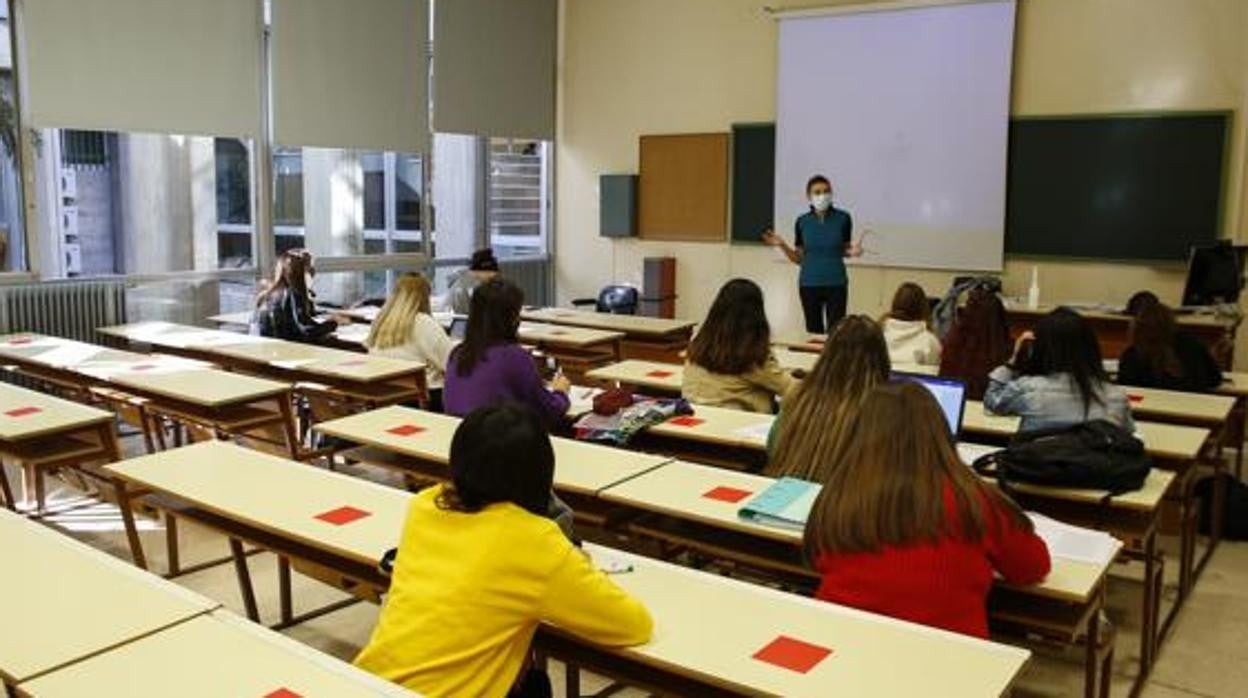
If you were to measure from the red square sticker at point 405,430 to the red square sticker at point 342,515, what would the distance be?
95 centimetres

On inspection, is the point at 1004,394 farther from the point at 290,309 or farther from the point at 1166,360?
the point at 290,309

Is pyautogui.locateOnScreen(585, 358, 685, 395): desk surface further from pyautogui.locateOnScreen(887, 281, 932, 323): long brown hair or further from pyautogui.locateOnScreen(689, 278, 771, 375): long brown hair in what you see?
pyautogui.locateOnScreen(887, 281, 932, 323): long brown hair

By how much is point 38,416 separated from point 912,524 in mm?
3313

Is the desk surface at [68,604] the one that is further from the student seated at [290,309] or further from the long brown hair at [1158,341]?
the long brown hair at [1158,341]

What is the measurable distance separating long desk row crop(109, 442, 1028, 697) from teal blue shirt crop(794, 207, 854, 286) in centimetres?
512

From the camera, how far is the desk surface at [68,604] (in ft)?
6.15

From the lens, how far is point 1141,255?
7199 millimetres

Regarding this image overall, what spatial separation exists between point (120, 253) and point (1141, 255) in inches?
279

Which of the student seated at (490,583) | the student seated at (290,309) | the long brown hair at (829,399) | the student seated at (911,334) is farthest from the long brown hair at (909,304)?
the student seated at (490,583)

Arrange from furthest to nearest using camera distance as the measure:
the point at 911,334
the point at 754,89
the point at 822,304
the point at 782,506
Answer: the point at 754,89 → the point at 822,304 → the point at 911,334 → the point at 782,506

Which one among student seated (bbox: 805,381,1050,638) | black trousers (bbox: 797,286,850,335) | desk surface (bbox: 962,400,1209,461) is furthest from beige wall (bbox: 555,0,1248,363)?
student seated (bbox: 805,381,1050,638)

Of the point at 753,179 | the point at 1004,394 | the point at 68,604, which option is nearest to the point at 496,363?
the point at 1004,394

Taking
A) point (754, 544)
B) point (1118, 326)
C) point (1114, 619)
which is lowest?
point (1114, 619)

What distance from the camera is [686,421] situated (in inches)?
149
